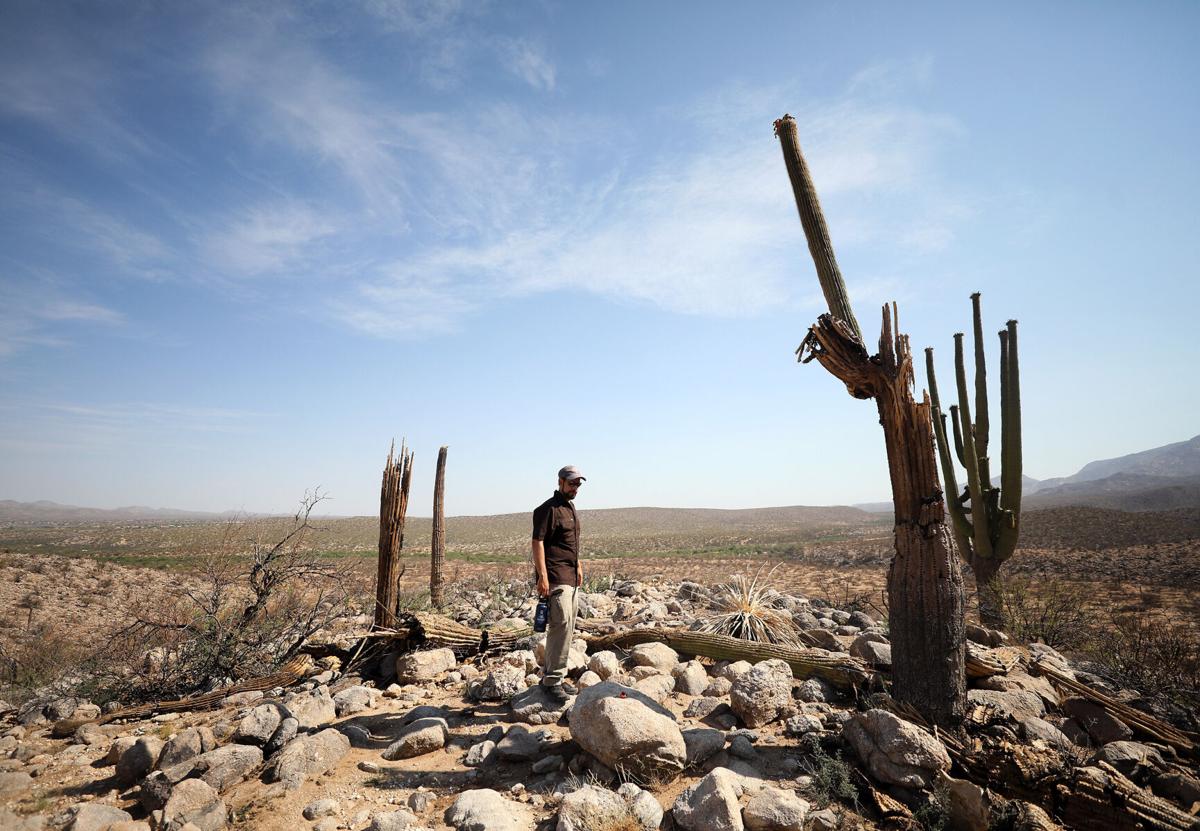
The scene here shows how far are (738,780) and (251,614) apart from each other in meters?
6.46

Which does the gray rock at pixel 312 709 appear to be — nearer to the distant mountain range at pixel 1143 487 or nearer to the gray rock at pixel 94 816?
the gray rock at pixel 94 816

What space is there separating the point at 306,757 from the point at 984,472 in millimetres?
10930

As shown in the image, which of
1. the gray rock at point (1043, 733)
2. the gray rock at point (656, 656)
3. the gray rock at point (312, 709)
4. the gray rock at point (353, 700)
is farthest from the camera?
the gray rock at point (656, 656)

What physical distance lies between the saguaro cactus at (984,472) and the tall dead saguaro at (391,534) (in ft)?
28.3

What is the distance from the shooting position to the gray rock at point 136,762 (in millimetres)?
4629

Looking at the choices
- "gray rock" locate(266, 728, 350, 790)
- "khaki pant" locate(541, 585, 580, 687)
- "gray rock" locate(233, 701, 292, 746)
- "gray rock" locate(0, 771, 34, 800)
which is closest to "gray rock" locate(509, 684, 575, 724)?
"khaki pant" locate(541, 585, 580, 687)

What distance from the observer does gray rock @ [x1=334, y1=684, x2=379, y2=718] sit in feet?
19.1

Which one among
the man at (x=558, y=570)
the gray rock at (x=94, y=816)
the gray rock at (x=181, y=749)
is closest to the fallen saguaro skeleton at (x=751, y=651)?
the man at (x=558, y=570)

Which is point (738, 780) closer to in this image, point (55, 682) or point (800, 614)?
point (800, 614)

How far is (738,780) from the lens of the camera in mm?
3908

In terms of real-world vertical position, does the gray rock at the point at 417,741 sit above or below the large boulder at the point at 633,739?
below

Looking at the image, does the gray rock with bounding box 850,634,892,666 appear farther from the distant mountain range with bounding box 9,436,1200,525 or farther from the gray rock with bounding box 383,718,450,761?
the distant mountain range with bounding box 9,436,1200,525

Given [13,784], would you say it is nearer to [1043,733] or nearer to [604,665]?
[604,665]

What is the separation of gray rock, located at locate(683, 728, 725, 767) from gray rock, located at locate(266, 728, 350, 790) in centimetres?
290
